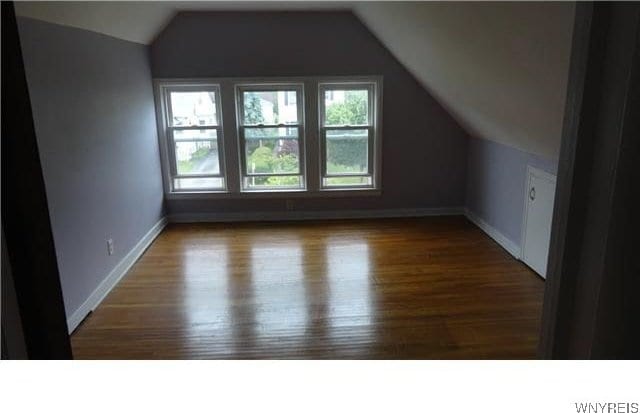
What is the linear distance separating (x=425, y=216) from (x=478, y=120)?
1478 mm

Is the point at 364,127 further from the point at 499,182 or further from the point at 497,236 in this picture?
the point at 497,236

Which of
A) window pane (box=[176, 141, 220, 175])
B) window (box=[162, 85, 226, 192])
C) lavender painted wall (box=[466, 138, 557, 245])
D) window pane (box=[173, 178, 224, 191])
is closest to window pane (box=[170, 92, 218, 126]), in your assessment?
window (box=[162, 85, 226, 192])

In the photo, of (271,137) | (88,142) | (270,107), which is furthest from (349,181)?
(88,142)

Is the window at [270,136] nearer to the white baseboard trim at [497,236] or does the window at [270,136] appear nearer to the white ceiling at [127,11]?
the white ceiling at [127,11]

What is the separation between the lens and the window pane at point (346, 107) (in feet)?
16.0

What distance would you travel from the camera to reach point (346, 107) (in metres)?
4.91

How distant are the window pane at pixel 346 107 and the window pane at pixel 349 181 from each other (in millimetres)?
642

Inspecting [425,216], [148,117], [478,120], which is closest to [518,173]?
[478,120]

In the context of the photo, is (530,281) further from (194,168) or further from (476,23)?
(194,168)

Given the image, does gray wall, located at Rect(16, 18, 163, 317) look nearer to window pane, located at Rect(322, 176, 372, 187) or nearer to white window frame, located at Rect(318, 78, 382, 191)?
white window frame, located at Rect(318, 78, 382, 191)

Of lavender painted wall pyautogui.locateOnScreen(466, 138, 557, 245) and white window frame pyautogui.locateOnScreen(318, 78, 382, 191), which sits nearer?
lavender painted wall pyautogui.locateOnScreen(466, 138, 557, 245)

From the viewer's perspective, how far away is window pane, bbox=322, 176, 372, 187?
16.8 feet

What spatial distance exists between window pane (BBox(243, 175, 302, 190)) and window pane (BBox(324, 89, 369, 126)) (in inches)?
30.9

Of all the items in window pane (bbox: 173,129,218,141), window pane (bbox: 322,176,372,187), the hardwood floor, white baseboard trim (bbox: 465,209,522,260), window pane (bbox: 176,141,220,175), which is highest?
window pane (bbox: 173,129,218,141)
